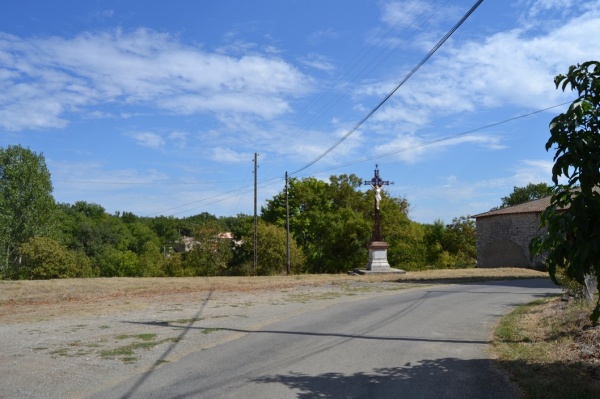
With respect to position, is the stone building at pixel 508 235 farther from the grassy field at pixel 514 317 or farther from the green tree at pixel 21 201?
the green tree at pixel 21 201

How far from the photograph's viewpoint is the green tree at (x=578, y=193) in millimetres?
4719

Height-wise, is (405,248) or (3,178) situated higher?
(3,178)

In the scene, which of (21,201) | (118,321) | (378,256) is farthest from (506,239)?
(21,201)

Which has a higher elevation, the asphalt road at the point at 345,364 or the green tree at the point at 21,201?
the green tree at the point at 21,201

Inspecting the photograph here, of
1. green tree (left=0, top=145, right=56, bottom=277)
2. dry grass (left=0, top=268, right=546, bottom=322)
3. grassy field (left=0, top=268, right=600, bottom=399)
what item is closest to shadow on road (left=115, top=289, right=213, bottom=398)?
grassy field (left=0, top=268, right=600, bottom=399)

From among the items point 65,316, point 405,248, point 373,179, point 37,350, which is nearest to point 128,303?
point 65,316

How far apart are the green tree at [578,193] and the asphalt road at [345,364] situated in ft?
7.75

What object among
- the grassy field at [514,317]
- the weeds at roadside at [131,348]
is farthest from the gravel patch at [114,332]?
the grassy field at [514,317]

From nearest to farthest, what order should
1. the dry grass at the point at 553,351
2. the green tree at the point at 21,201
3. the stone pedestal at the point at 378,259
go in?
the dry grass at the point at 553,351
the stone pedestal at the point at 378,259
the green tree at the point at 21,201

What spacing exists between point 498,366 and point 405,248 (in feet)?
150

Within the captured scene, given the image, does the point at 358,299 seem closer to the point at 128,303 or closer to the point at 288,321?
the point at 288,321

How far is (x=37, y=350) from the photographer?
9.33 meters

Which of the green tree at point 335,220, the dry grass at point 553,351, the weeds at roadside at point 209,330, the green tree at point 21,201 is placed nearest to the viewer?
the dry grass at point 553,351

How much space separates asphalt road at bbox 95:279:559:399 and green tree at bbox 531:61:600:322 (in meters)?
2.36
